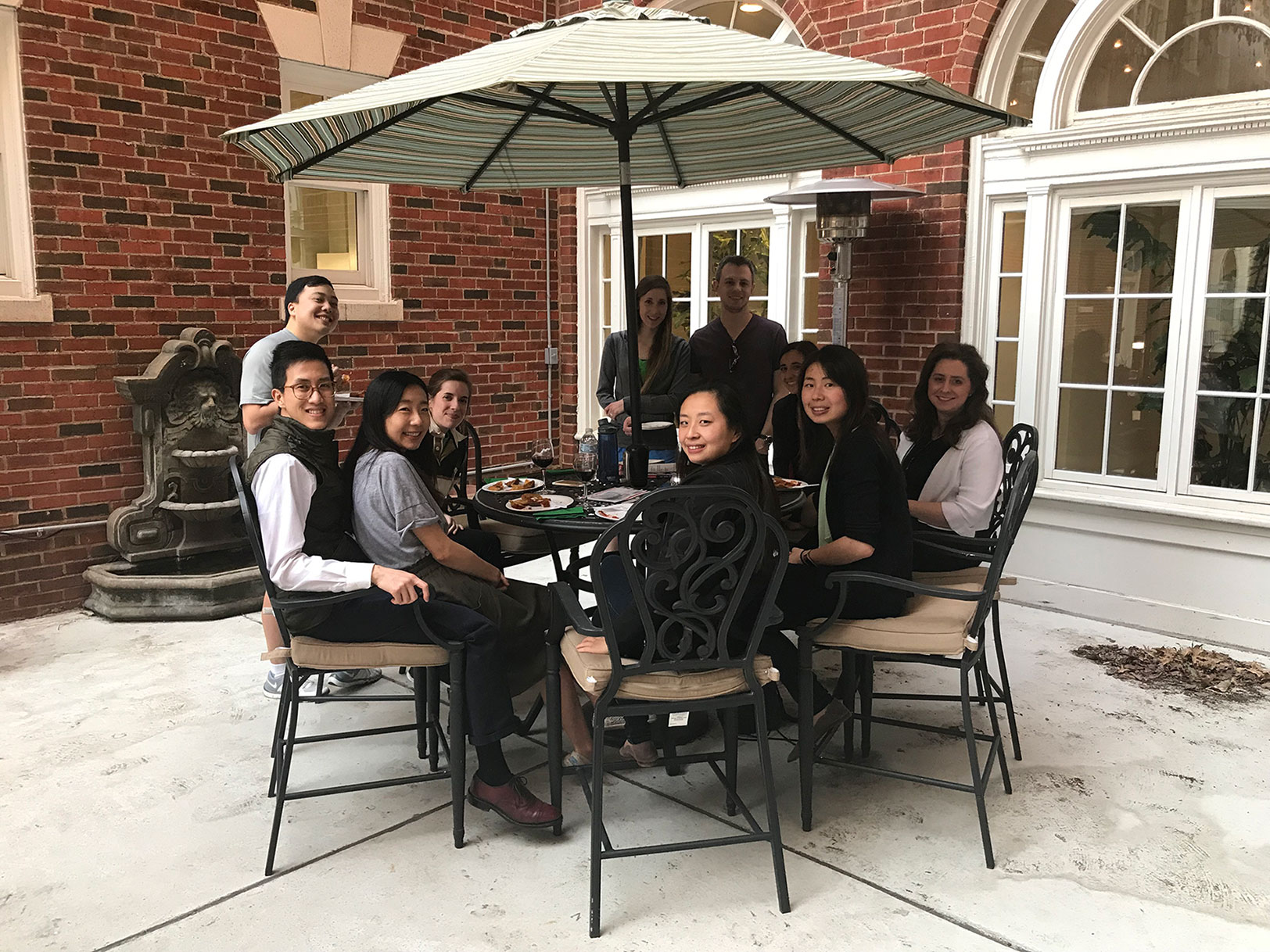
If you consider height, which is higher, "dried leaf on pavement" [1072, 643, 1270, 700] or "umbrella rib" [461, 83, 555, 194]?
"umbrella rib" [461, 83, 555, 194]

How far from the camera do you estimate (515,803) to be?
2.68 m

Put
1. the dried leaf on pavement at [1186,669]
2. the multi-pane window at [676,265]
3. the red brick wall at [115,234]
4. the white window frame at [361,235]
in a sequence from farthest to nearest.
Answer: the multi-pane window at [676,265], the white window frame at [361,235], the red brick wall at [115,234], the dried leaf on pavement at [1186,669]

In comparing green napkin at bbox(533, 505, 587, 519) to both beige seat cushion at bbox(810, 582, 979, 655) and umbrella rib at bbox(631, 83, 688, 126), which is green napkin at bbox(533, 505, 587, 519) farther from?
umbrella rib at bbox(631, 83, 688, 126)

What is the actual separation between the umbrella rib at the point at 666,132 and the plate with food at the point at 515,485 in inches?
48.8

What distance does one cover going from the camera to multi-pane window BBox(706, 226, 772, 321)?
6.08 metres

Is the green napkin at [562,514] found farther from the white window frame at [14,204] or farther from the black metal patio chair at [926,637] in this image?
the white window frame at [14,204]

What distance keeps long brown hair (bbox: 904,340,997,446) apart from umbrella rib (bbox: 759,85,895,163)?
2.44 feet

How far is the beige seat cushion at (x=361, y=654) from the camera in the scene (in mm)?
2594

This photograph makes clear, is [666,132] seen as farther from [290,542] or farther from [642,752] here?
Result: [642,752]

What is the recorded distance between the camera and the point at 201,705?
3.60 metres

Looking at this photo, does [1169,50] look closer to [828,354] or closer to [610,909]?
[828,354]

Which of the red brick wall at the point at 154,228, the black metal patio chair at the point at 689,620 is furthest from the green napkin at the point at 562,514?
the red brick wall at the point at 154,228

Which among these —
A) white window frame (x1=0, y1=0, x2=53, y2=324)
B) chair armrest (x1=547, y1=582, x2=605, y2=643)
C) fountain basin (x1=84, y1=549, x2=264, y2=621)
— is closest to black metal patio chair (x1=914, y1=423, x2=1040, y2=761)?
chair armrest (x1=547, y1=582, x2=605, y2=643)

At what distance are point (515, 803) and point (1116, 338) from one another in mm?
3608
